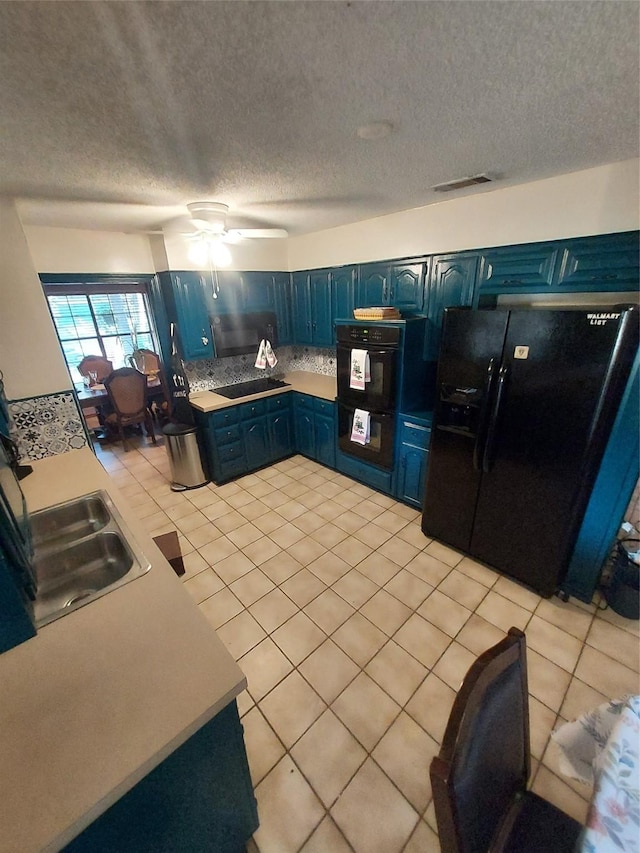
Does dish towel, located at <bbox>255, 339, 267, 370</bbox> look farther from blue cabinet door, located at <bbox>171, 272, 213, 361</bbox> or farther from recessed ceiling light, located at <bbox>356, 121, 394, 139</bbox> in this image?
recessed ceiling light, located at <bbox>356, 121, 394, 139</bbox>

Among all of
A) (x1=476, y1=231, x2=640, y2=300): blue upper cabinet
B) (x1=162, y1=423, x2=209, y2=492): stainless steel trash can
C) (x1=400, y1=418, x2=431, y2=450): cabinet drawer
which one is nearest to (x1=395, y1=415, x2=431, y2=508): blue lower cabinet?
(x1=400, y1=418, x2=431, y2=450): cabinet drawer

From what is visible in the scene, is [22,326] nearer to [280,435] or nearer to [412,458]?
[280,435]

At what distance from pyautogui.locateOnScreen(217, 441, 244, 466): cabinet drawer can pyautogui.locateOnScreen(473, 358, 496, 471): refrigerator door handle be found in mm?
2233

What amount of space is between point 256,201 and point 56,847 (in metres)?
2.74

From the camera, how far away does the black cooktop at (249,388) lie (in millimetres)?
3480

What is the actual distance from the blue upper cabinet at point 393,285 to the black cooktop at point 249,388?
1255 mm

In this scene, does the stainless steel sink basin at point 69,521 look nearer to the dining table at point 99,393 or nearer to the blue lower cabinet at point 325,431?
the blue lower cabinet at point 325,431

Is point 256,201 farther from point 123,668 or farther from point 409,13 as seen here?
point 123,668

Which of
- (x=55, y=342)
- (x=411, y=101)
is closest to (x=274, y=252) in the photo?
(x=55, y=342)

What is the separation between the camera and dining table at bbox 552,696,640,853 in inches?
27.9

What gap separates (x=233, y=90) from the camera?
3.35ft


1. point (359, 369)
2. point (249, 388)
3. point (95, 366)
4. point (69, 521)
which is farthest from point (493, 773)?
point (95, 366)

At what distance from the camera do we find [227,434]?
3293mm

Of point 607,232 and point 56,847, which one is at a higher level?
point 607,232
